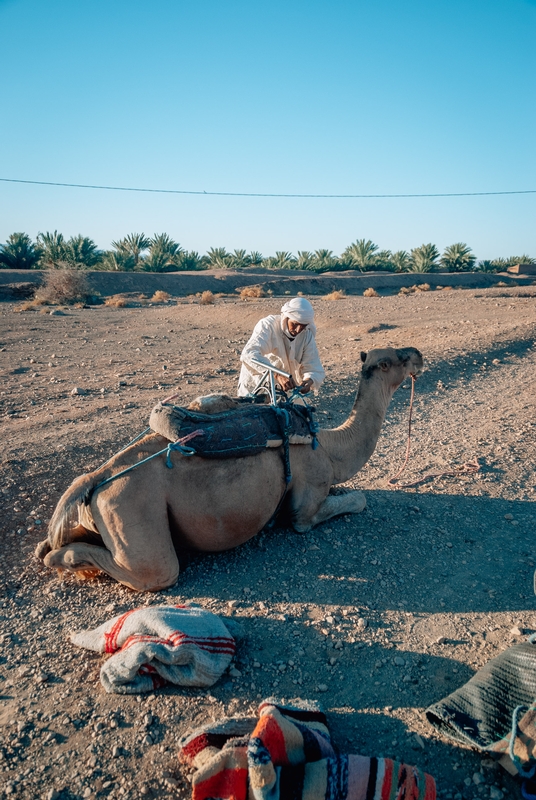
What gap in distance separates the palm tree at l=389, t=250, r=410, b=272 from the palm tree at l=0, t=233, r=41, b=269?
23840 millimetres

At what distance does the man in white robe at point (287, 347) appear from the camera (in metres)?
5.66

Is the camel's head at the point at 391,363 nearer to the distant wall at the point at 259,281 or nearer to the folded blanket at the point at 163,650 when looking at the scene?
the folded blanket at the point at 163,650

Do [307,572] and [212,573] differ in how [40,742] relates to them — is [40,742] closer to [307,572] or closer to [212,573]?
[212,573]

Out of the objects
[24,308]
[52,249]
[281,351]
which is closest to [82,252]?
[52,249]

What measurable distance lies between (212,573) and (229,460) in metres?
0.84

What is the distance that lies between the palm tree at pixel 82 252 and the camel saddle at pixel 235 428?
1136 inches

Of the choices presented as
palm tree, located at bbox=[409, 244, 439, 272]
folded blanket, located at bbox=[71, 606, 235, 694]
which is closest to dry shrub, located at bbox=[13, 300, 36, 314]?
folded blanket, located at bbox=[71, 606, 235, 694]

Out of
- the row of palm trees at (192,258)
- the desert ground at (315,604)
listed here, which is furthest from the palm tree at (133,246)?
the desert ground at (315,604)

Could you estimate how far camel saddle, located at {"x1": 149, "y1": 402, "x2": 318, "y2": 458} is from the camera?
402cm

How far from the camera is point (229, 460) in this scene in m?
4.14

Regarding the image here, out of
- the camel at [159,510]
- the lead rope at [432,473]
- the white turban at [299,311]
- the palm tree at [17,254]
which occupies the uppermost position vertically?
the palm tree at [17,254]

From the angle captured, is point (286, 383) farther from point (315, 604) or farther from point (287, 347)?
point (315, 604)

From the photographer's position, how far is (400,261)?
4184 centimetres

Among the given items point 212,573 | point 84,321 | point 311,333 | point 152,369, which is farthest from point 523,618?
point 84,321
